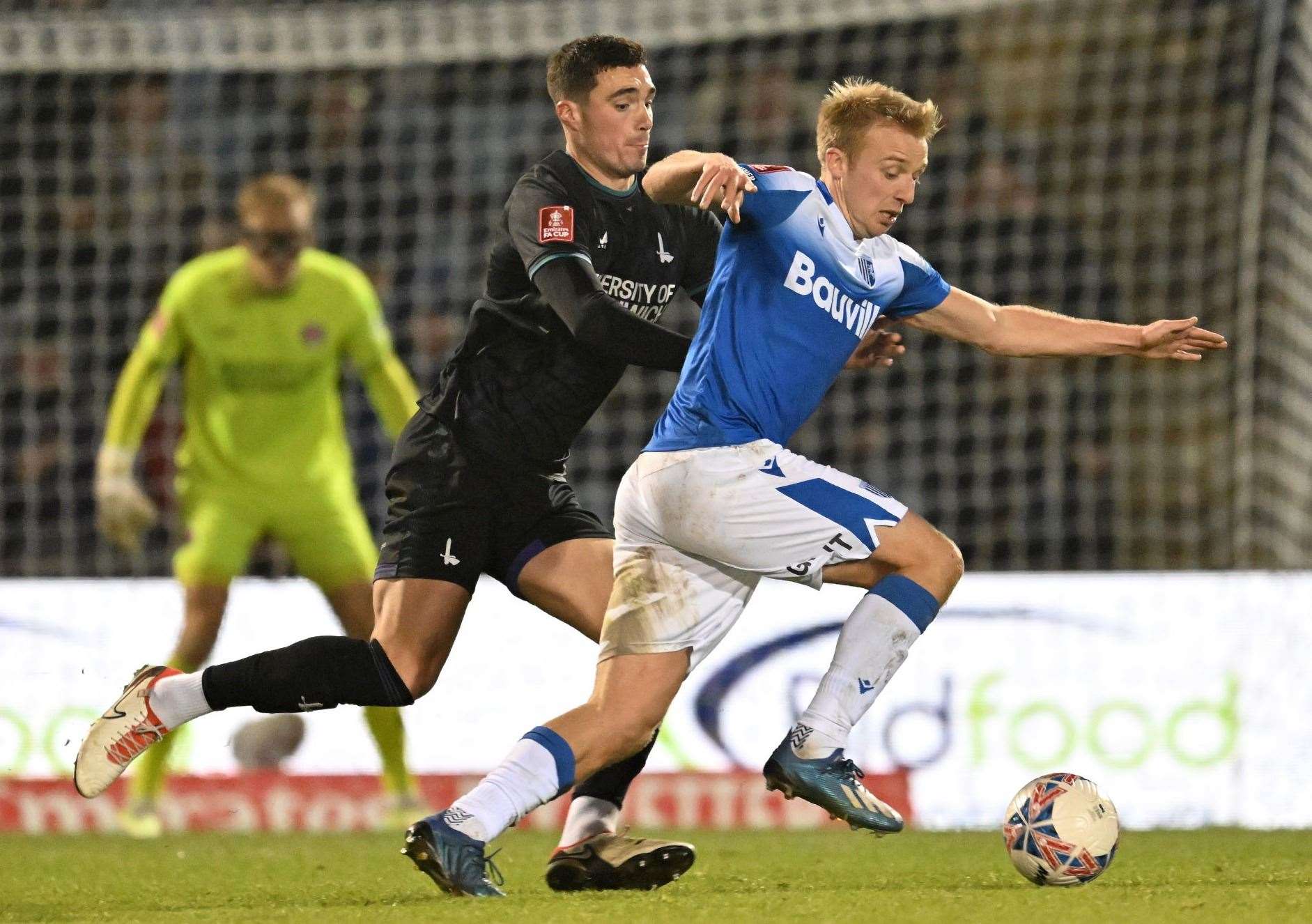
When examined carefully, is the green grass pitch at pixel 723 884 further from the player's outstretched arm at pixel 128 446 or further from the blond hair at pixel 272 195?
the blond hair at pixel 272 195

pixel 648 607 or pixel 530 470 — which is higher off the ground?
pixel 530 470

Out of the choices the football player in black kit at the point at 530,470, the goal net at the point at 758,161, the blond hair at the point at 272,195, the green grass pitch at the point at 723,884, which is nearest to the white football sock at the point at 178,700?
the football player in black kit at the point at 530,470

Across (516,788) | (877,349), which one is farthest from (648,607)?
(877,349)

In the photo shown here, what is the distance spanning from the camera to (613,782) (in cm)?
459

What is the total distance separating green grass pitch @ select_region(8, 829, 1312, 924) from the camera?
387 centimetres

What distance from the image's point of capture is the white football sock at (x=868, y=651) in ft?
13.5

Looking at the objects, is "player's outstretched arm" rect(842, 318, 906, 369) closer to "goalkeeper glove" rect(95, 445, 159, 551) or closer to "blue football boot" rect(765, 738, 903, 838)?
"blue football boot" rect(765, 738, 903, 838)

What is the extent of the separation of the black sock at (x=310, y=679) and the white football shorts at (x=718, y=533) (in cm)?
66

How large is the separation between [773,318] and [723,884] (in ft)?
4.58

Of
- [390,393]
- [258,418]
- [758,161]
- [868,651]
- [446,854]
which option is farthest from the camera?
[758,161]

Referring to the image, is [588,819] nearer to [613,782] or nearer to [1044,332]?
[613,782]

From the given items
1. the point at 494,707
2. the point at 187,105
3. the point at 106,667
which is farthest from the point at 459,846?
the point at 187,105

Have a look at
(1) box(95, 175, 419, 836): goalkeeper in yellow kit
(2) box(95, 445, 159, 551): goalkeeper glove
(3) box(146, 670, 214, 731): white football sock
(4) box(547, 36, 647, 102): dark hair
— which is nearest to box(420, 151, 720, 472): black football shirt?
(4) box(547, 36, 647, 102): dark hair

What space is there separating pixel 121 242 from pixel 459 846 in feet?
23.2
